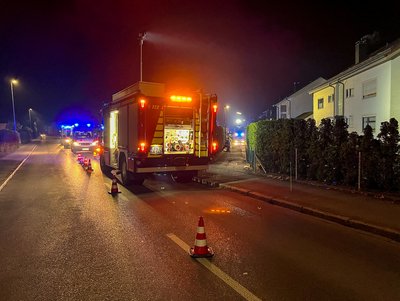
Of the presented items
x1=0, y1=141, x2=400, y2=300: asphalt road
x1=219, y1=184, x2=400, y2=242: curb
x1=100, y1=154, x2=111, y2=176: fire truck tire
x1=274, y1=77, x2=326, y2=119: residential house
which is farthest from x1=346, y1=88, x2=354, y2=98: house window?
x1=274, y1=77, x2=326, y2=119: residential house

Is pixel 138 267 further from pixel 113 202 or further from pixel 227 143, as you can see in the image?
pixel 227 143

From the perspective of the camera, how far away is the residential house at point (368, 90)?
847 inches

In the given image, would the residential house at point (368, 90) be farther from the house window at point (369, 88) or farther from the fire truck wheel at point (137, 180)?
the fire truck wheel at point (137, 180)

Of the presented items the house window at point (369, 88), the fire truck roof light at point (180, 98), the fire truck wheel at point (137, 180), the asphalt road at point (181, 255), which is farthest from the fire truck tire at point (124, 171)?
the house window at point (369, 88)

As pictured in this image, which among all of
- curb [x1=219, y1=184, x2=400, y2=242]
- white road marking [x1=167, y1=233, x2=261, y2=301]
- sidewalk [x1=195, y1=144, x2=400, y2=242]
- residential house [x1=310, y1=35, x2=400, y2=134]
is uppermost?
residential house [x1=310, y1=35, x2=400, y2=134]

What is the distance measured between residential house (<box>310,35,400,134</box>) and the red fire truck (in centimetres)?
1227

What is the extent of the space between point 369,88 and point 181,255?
874 inches

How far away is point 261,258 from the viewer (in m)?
6.08

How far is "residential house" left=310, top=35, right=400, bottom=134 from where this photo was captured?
70.6 ft

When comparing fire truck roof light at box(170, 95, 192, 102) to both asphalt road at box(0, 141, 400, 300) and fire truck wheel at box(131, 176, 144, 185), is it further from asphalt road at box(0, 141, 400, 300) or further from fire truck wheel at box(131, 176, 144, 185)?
asphalt road at box(0, 141, 400, 300)

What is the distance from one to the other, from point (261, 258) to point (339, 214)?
3.55 metres

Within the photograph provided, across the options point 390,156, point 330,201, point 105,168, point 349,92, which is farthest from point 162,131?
point 349,92

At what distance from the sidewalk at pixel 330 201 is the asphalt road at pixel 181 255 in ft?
1.15

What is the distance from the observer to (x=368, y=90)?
81.7 feet
